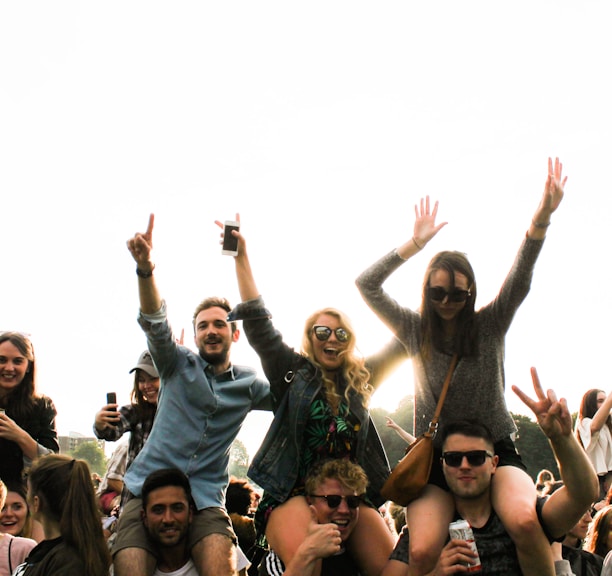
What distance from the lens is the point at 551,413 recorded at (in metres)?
4.21

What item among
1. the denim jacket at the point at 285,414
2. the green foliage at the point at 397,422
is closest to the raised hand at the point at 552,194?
the denim jacket at the point at 285,414

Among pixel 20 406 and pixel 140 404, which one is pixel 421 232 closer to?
pixel 140 404

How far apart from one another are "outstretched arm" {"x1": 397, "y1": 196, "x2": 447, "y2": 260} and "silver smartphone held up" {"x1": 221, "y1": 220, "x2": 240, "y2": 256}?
1.23 m

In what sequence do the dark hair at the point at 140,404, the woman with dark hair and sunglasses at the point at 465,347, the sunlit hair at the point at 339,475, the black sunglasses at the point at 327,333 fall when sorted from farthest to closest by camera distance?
the dark hair at the point at 140,404
the black sunglasses at the point at 327,333
the sunlit hair at the point at 339,475
the woman with dark hair and sunglasses at the point at 465,347

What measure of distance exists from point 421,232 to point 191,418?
2.16m

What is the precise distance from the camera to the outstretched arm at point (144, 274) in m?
5.29

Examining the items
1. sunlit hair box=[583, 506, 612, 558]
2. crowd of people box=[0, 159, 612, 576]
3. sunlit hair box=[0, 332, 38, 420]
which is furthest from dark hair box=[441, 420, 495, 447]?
sunlit hair box=[0, 332, 38, 420]

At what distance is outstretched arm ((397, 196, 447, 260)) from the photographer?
5375 mm

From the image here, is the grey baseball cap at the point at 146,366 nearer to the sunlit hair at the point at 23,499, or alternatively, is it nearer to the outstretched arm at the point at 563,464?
the sunlit hair at the point at 23,499

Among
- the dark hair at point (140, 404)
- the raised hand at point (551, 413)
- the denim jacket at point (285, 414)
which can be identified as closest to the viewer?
the raised hand at point (551, 413)

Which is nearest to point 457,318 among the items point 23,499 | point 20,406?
point 20,406

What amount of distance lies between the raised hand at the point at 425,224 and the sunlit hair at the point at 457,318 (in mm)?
374

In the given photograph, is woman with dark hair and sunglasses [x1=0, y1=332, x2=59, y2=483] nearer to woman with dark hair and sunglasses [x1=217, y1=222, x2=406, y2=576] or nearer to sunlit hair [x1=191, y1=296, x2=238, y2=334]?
sunlit hair [x1=191, y1=296, x2=238, y2=334]

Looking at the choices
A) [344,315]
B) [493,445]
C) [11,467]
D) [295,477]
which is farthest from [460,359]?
[11,467]
